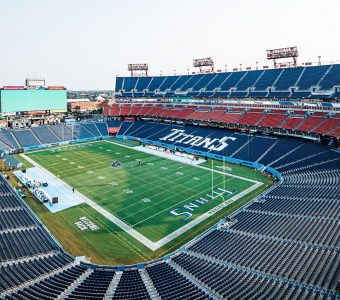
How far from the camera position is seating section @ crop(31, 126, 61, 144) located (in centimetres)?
6260

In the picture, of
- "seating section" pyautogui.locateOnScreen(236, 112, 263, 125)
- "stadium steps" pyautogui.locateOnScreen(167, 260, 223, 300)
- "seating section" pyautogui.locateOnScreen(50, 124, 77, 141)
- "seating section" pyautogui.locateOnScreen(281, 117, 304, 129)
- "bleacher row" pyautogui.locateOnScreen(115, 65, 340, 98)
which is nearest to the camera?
"stadium steps" pyautogui.locateOnScreen(167, 260, 223, 300)

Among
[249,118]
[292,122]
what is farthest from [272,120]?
[249,118]

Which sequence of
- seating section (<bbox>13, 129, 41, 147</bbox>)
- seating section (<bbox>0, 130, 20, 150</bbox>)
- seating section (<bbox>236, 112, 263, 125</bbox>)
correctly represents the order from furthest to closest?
seating section (<bbox>13, 129, 41, 147</bbox>), seating section (<bbox>0, 130, 20, 150</bbox>), seating section (<bbox>236, 112, 263, 125</bbox>)

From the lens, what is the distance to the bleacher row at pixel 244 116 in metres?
45.3

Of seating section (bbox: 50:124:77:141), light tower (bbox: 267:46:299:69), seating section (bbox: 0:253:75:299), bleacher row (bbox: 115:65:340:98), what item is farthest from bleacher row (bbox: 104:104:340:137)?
seating section (bbox: 0:253:75:299)

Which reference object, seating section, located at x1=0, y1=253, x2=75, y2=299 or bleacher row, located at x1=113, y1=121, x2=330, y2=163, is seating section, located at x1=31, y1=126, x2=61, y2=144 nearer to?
bleacher row, located at x1=113, y1=121, x2=330, y2=163

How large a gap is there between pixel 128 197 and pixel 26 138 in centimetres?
4074

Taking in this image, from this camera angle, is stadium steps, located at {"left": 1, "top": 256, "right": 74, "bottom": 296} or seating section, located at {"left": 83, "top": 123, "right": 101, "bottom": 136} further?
seating section, located at {"left": 83, "top": 123, "right": 101, "bottom": 136}

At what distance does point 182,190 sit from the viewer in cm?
3525

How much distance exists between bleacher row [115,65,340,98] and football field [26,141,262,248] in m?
25.5

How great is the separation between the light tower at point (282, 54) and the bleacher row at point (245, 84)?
400 centimetres

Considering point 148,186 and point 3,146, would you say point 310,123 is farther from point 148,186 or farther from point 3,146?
point 3,146

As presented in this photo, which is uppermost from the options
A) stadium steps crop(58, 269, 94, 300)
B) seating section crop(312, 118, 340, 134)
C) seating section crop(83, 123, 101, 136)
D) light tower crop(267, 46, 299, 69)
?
light tower crop(267, 46, 299, 69)

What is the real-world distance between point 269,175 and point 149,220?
73.0 feet
